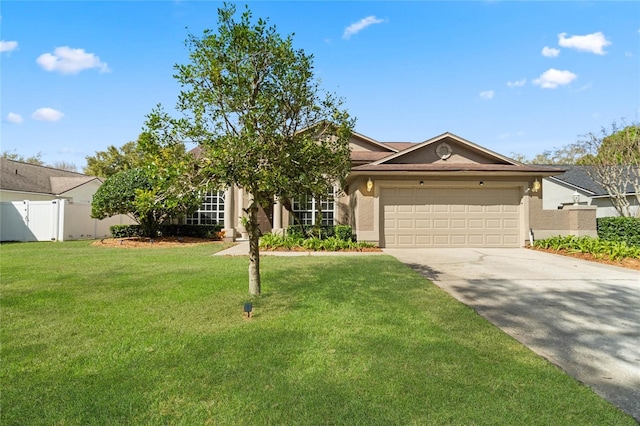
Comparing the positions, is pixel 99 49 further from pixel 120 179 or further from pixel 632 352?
pixel 632 352

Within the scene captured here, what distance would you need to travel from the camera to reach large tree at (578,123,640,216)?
14.9 meters

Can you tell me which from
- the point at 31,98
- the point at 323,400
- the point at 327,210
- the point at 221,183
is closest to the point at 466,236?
the point at 327,210

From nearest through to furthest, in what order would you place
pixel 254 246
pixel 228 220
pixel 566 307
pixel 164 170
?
pixel 164 170
pixel 566 307
pixel 254 246
pixel 228 220

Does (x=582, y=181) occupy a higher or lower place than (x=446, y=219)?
higher

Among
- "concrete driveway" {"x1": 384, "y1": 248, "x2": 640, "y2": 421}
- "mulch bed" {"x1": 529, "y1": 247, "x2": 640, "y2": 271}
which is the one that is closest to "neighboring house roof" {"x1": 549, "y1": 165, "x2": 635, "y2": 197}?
"mulch bed" {"x1": 529, "y1": 247, "x2": 640, "y2": 271}

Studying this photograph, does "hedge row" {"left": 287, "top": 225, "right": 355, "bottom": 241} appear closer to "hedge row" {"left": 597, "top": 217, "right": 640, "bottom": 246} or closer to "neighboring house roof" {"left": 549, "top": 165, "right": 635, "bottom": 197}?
"hedge row" {"left": 597, "top": 217, "right": 640, "bottom": 246}

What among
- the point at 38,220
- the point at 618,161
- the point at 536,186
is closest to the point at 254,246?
the point at 536,186

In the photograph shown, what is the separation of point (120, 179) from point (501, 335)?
1500cm

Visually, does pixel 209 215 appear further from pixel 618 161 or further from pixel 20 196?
pixel 618 161

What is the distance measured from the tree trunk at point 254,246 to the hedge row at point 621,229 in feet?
46.4

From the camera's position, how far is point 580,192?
19.6m

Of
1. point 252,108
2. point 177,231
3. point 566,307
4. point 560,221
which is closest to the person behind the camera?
point 252,108

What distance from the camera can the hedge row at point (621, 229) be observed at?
12.0m

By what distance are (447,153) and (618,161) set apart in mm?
8887
